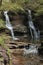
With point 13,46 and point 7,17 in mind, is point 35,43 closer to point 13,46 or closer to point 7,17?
point 13,46

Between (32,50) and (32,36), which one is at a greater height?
(32,36)

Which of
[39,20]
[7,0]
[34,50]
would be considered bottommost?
[34,50]

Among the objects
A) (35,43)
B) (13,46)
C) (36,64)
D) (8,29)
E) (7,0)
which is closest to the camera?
(36,64)

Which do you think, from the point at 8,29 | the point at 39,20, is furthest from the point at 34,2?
the point at 8,29

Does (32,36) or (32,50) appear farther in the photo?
(32,36)

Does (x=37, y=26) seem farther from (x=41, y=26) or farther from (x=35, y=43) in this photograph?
(x=35, y=43)

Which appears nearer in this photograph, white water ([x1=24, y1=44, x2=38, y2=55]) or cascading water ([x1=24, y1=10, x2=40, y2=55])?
white water ([x1=24, y1=44, x2=38, y2=55])

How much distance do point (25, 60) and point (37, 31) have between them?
7.01 metres

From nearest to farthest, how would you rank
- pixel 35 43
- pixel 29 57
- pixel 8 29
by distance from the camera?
1. pixel 29 57
2. pixel 35 43
3. pixel 8 29

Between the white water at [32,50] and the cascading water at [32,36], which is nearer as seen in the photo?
the white water at [32,50]

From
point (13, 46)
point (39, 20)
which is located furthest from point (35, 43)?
point (39, 20)

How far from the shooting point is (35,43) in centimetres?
1648

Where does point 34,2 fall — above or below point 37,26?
above

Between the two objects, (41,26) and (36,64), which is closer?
(36,64)
